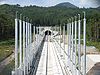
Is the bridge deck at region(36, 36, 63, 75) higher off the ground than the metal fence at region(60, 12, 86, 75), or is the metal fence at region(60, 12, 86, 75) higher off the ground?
the metal fence at region(60, 12, 86, 75)

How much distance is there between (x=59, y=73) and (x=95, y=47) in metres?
16.2

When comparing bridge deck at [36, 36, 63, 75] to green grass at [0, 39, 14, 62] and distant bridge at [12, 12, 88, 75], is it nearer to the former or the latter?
distant bridge at [12, 12, 88, 75]

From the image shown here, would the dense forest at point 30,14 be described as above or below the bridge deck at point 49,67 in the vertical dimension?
above

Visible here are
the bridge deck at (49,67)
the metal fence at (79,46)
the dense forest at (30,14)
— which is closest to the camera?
the dense forest at (30,14)

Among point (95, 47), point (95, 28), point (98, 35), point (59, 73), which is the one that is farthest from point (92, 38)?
point (59, 73)

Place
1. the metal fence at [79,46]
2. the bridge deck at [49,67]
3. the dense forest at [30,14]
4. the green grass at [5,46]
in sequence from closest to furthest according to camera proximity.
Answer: the dense forest at [30,14], the metal fence at [79,46], the green grass at [5,46], the bridge deck at [49,67]

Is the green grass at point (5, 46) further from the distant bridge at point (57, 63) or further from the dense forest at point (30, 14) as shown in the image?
the distant bridge at point (57, 63)

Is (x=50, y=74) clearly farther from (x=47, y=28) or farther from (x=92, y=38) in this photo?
(x=47, y=28)

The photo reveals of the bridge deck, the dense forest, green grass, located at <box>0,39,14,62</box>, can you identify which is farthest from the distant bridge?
green grass, located at <box>0,39,14,62</box>

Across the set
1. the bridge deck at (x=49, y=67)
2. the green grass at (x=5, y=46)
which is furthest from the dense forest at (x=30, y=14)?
the bridge deck at (x=49, y=67)

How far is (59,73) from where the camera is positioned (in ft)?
38.1

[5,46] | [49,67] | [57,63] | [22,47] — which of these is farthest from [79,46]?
[57,63]

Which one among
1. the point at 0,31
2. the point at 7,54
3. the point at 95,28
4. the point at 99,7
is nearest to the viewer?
the point at 99,7

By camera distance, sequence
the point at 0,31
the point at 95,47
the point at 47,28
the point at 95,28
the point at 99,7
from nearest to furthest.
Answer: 1. the point at 99,7
2. the point at 0,31
3. the point at 95,47
4. the point at 95,28
5. the point at 47,28
